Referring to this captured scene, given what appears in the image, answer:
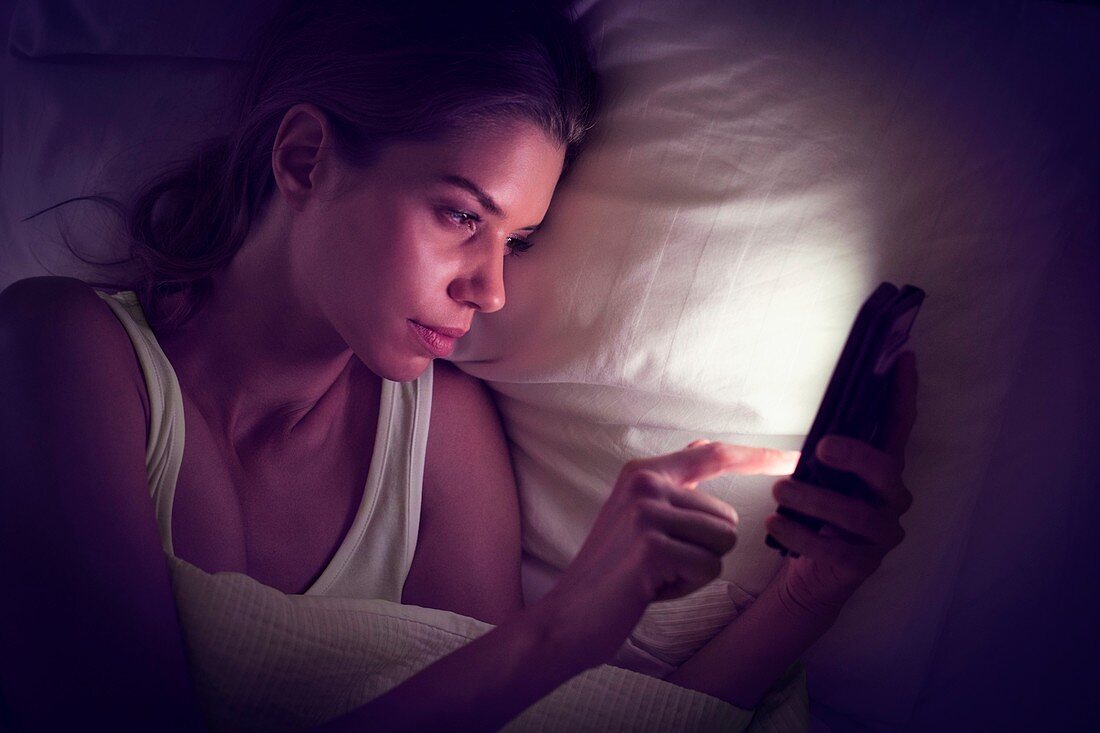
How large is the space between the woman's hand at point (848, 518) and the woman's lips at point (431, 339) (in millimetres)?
301

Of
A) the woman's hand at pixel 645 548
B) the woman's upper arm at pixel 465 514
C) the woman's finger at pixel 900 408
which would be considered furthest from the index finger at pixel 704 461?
the woman's upper arm at pixel 465 514

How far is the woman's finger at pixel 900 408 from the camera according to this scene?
540mm

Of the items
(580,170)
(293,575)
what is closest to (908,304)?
(580,170)

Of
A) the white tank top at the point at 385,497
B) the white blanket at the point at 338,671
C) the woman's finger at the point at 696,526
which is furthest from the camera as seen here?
the white tank top at the point at 385,497

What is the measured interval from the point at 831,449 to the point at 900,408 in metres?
0.11

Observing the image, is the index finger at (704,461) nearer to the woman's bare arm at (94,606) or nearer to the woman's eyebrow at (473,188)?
the woman's bare arm at (94,606)

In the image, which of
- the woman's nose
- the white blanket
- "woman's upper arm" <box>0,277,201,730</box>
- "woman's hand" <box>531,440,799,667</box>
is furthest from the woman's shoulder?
"woman's hand" <box>531,440,799,667</box>

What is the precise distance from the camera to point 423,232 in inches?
23.5

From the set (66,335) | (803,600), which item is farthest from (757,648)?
(66,335)

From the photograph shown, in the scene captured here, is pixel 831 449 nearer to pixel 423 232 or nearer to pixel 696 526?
pixel 696 526

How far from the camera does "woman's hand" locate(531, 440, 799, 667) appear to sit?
464 millimetres

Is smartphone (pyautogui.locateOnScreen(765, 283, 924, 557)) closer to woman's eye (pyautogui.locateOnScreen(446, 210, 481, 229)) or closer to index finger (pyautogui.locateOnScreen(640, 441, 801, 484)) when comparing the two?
index finger (pyautogui.locateOnScreen(640, 441, 801, 484))

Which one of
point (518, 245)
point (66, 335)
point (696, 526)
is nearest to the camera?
point (696, 526)

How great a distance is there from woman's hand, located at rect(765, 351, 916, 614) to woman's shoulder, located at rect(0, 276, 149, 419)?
521 millimetres
